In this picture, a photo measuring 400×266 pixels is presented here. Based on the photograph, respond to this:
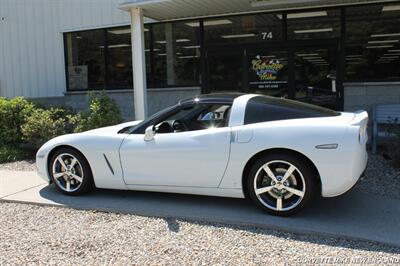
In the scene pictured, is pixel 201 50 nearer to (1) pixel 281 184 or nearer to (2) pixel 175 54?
(2) pixel 175 54

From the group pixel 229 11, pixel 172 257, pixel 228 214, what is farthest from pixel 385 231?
pixel 229 11

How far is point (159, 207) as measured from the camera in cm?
541

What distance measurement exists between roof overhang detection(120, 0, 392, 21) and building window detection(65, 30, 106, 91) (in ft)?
8.19

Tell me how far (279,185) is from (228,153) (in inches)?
25.4

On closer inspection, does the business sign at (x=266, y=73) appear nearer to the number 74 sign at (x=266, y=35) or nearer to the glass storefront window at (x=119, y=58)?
the number 74 sign at (x=266, y=35)

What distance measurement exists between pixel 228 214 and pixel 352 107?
583cm

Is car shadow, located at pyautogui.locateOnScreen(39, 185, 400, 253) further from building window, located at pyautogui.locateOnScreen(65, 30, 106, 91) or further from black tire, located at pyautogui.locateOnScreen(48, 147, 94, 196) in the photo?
building window, located at pyautogui.locateOnScreen(65, 30, 106, 91)

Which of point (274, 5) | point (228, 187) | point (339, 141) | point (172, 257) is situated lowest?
point (172, 257)

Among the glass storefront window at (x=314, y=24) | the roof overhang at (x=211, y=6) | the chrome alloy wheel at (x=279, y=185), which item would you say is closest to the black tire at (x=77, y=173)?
the chrome alloy wheel at (x=279, y=185)

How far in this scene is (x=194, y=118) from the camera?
5.74 metres

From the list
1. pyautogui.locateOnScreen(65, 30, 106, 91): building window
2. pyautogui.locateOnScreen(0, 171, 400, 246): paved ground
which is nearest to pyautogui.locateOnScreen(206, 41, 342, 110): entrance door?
pyautogui.locateOnScreen(65, 30, 106, 91): building window

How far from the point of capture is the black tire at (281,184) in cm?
475

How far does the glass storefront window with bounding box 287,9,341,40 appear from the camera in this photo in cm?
998

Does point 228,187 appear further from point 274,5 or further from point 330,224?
point 274,5
